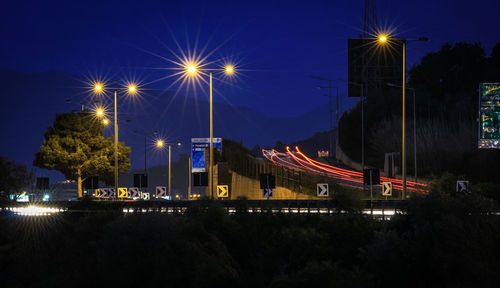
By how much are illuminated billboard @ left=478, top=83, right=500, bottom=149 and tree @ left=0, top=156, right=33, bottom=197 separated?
41221 millimetres

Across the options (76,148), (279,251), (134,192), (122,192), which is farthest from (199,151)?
(279,251)

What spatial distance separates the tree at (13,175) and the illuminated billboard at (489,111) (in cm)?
4122

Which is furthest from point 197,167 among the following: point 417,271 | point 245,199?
point 417,271

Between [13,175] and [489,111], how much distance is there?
4499 centimetres

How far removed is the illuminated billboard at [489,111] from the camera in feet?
128

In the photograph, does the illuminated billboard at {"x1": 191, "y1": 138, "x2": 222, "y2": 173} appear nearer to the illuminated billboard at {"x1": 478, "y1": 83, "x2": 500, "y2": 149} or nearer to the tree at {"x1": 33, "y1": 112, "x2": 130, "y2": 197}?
the tree at {"x1": 33, "y1": 112, "x2": 130, "y2": 197}

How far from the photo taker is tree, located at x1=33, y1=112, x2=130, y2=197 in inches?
2067

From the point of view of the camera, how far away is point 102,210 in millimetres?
28938

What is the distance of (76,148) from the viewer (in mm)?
53375

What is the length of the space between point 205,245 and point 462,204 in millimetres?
8648

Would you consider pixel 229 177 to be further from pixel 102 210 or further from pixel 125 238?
pixel 125 238

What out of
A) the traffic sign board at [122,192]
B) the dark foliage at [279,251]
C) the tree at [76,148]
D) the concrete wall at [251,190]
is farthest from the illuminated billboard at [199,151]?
the dark foliage at [279,251]

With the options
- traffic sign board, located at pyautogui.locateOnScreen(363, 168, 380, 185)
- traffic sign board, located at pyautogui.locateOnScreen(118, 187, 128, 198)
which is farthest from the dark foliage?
traffic sign board, located at pyautogui.locateOnScreen(118, 187, 128, 198)

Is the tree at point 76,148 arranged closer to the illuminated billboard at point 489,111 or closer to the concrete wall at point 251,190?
the concrete wall at point 251,190
